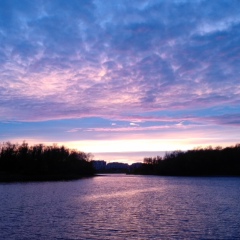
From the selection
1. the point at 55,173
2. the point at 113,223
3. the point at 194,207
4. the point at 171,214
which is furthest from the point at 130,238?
the point at 55,173

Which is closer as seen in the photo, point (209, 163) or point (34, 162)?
point (34, 162)

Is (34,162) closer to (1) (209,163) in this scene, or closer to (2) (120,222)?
(1) (209,163)

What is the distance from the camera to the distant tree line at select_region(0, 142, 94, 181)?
448 ft

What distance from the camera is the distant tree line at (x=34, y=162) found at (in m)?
137

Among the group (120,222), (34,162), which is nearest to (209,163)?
(34,162)

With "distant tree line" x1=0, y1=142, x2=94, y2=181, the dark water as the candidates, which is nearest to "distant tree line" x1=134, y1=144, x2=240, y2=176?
"distant tree line" x1=0, y1=142, x2=94, y2=181

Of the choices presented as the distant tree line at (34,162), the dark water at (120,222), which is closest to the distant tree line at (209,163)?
the distant tree line at (34,162)

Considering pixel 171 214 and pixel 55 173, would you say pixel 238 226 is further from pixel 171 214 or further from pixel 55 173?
pixel 55 173

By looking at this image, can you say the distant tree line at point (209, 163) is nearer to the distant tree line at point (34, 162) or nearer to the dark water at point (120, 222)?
the distant tree line at point (34, 162)

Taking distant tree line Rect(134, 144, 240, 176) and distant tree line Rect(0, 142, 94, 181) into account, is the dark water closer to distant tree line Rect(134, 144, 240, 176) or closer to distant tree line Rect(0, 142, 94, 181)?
distant tree line Rect(0, 142, 94, 181)

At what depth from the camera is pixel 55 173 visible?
533ft

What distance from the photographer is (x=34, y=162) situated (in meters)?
147

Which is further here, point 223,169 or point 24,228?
point 223,169

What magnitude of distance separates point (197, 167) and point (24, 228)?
161 metres
